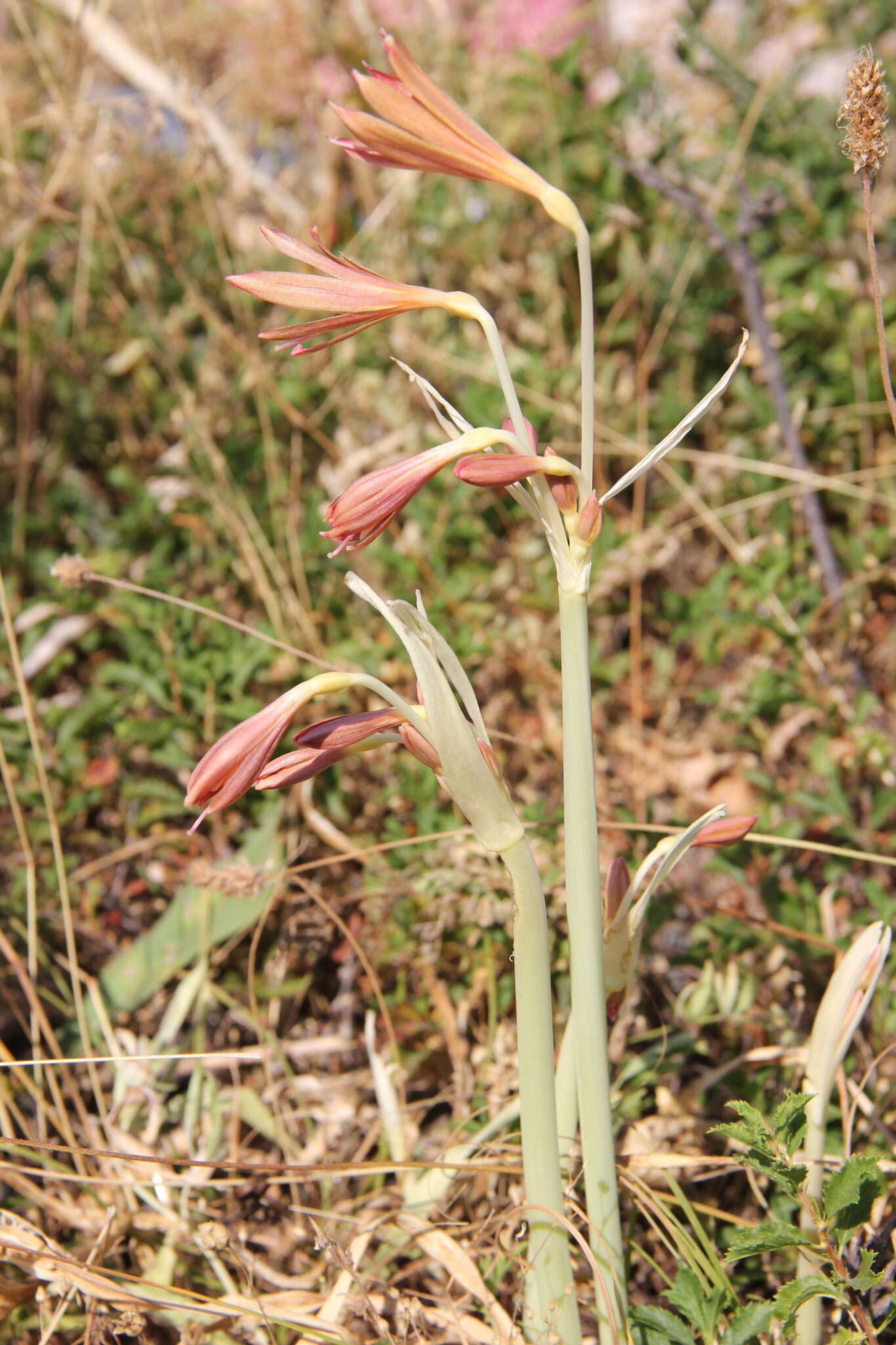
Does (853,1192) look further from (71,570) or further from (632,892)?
(71,570)

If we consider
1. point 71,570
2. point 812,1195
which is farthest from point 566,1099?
point 71,570

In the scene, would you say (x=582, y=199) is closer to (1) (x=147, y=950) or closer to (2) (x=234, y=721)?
(2) (x=234, y=721)

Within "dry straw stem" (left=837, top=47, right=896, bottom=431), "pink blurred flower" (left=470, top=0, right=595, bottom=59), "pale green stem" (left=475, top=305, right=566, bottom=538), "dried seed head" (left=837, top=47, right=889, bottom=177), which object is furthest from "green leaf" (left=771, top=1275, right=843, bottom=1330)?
"pink blurred flower" (left=470, top=0, right=595, bottom=59)

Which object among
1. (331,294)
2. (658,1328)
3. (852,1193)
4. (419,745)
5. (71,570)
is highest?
(331,294)

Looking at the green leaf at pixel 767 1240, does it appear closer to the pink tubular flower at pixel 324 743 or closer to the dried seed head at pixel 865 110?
the pink tubular flower at pixel 324 743

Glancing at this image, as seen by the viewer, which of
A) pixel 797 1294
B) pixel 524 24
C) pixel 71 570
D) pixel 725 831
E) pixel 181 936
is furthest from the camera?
pixel 524 24

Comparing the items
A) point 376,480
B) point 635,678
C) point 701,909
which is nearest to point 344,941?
point 701,909

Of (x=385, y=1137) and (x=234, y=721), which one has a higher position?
(x=234, y=721)

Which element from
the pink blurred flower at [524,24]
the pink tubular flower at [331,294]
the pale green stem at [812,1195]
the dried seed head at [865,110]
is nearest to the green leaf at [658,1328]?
the pale green stem at [812,1195]
